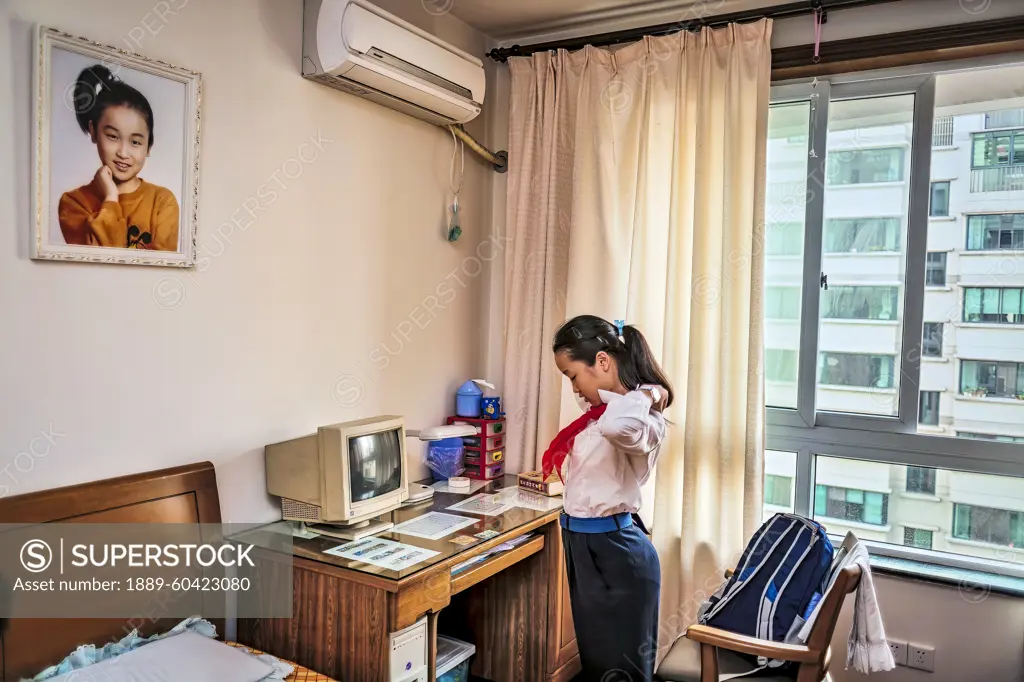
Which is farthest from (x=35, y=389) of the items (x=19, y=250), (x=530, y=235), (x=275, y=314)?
(x=530, y=235)

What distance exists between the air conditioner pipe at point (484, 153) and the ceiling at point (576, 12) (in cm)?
48

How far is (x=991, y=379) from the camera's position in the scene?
2.66 m

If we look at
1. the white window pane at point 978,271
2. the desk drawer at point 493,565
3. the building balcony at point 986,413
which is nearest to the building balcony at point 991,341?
the white window pane at point 978,271

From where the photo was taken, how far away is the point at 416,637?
209cm

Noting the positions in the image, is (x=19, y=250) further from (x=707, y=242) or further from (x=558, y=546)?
(x=707, y=242)

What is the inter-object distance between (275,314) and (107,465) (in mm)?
687

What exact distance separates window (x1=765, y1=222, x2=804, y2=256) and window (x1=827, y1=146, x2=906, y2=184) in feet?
0.73

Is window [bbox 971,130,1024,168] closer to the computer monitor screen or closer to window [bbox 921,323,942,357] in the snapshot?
window [bbox 921,323,942,357]

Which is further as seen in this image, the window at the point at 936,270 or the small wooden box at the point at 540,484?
the small wooden box at the point at 540,484

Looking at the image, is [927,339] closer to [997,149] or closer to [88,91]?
[997,149]

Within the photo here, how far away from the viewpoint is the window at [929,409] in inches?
107

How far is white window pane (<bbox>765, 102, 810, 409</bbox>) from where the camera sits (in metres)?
2.90

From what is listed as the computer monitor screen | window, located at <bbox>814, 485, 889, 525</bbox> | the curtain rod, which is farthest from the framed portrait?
window, located at <bbox>814, 485, 889, 525</bbox>

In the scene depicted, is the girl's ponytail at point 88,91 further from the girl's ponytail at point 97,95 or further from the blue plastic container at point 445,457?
the blue plastic container at point 445,457
